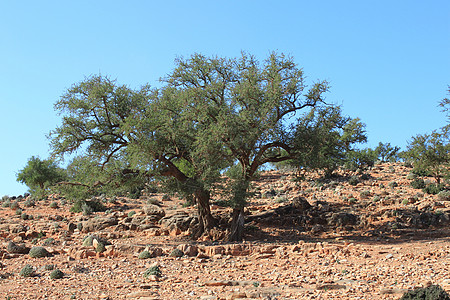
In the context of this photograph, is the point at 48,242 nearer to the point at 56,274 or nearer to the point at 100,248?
the point at 100,248

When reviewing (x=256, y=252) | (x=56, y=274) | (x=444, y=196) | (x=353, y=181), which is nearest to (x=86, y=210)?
(x=56, y=274)

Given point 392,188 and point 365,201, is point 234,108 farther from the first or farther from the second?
point 392,188

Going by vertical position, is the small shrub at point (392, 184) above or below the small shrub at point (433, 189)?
above

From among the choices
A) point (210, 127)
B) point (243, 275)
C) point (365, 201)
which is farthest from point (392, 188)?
point (243, 275)

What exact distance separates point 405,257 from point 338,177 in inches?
1163

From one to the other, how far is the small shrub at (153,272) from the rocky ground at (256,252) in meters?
0.04

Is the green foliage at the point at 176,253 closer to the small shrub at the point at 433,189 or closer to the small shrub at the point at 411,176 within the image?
the small shrub at the point at 433,189

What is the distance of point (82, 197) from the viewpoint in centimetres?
2586

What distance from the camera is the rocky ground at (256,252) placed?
14484 millimetres

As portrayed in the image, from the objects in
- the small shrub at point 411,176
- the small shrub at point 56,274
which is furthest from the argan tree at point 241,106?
the small shrub at point 411,176

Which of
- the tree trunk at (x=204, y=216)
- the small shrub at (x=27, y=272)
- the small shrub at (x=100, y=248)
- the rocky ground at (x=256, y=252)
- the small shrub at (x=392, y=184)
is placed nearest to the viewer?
the rocky ground at (x=256, y=252)

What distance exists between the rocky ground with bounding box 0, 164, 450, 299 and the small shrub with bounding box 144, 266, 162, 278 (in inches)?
1.8

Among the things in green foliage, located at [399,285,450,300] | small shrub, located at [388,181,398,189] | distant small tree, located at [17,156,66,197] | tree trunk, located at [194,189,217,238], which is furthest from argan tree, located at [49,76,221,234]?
distant small tree, located at [17,156,66,197]

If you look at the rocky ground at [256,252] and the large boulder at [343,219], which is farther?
the large boulder at [343,219]
